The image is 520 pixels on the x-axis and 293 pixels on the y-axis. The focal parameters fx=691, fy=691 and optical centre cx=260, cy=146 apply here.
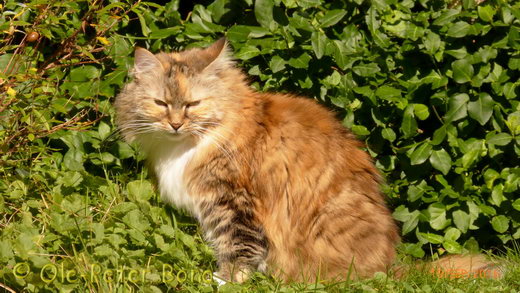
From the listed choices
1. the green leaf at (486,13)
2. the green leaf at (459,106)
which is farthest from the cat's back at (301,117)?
the green leaf at (486,13)

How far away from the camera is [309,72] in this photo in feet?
15.0

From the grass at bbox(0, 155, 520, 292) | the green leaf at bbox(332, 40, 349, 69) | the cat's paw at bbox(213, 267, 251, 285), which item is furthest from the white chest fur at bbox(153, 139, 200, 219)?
the green leaf at bbox(332, 40, 349, 69)

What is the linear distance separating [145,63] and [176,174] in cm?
71

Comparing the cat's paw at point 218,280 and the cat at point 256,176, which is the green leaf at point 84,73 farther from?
the cat's paw at point 218,280

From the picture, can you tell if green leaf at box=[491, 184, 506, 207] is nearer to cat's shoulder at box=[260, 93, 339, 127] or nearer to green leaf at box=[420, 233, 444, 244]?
green leaf at box=[420, 233, 444, 244]

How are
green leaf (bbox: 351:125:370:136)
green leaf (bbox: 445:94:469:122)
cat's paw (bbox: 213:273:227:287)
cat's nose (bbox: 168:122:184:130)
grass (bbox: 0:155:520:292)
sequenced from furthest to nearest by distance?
green leaf (bbox: 351:125:370:136) < green leaf (bbox: 445:94:469:122) < cat's nose (bbox: 168:122:184:130) < cat's paw (bbox: 213:273:227:287) < grass (bbox: 0:155:520:292)

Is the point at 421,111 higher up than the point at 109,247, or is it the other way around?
the point at 421,111

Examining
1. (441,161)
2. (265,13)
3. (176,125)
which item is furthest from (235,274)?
(265,13)

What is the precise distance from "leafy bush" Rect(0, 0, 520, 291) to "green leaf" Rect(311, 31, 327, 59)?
0.04 ft

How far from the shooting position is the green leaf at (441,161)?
14.3ft

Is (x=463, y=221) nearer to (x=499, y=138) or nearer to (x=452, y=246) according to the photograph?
(x=452, y=246)

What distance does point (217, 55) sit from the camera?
4.20 metres

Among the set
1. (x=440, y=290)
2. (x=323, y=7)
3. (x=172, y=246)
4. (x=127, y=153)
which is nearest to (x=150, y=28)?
(x=127, y=153)

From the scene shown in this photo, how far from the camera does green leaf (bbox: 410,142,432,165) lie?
4.38m
